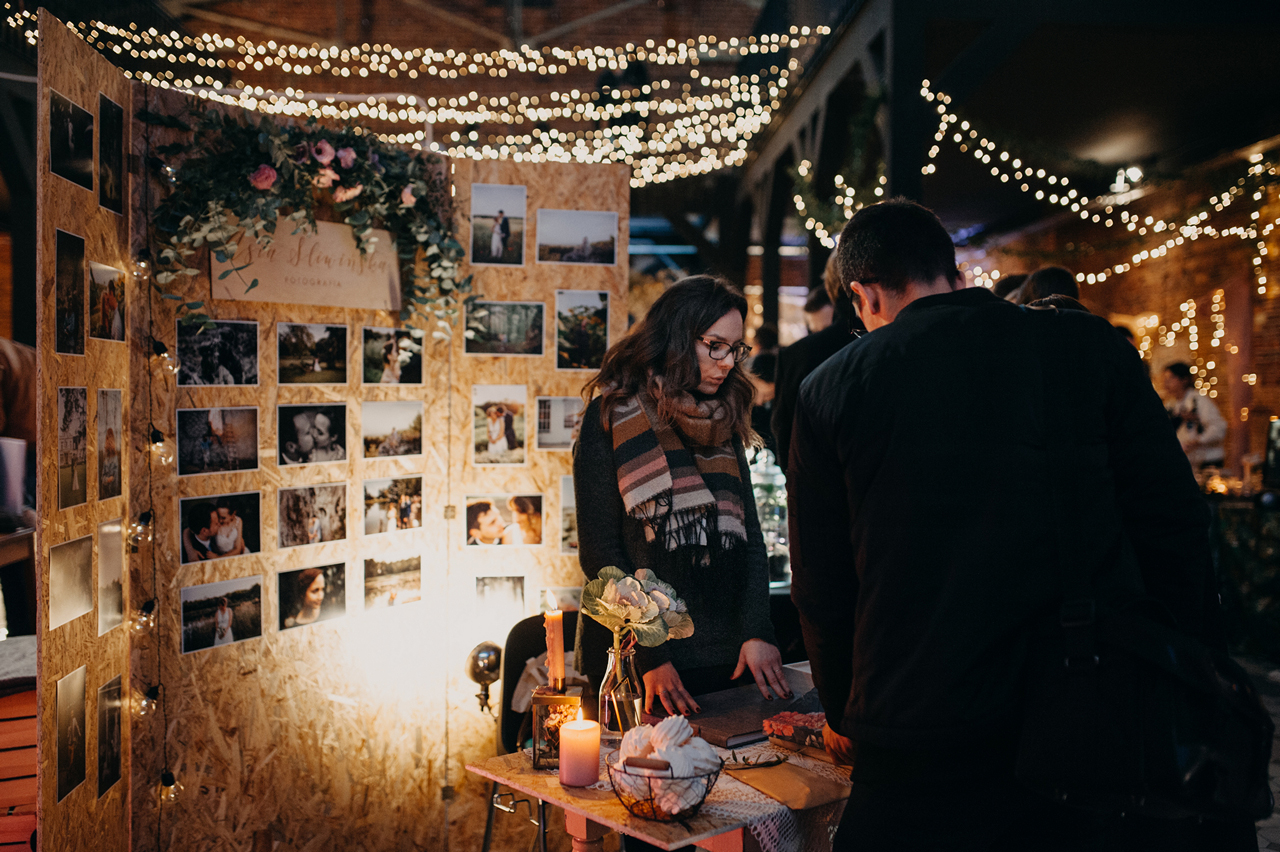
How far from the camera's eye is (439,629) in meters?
2.84

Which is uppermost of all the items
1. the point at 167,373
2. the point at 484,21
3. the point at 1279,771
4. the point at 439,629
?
the point at 484,21

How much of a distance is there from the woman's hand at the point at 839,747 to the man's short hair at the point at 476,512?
1.57m

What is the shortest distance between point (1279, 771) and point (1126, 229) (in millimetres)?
6034

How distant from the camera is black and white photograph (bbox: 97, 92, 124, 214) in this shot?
208 centimetres

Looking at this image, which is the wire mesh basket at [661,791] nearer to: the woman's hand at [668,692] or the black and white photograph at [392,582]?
the woman's hand at [668,692]

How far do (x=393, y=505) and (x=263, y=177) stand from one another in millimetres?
1036

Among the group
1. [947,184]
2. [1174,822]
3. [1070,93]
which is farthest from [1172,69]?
[1174,822]

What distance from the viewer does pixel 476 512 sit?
2855 millimetres

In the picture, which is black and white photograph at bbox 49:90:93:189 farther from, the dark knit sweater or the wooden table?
the wooden table

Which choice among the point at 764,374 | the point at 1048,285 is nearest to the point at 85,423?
the point at 1048,285

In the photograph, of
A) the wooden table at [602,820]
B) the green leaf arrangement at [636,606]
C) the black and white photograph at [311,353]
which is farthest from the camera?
the black and white photograph at [311,353]

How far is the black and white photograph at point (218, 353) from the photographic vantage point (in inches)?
92.9

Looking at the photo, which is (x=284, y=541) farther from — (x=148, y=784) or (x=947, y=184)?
(x=947, y=184)

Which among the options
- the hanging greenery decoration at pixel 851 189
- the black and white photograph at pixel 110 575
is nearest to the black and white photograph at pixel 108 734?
the black and white photograph at pixel 110 575
